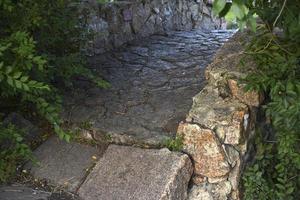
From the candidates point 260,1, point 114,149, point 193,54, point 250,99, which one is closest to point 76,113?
point 114,149

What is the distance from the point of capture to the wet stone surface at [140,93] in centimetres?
270

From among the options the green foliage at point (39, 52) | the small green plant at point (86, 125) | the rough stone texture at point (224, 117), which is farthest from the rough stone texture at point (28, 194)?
the rough stone texture at point (224, 117)

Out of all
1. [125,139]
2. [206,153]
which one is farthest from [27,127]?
[206,153]

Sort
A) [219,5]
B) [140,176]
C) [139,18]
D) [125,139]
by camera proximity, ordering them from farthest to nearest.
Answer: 1. [139,18]
2. [125,139]
3. [140,176]
4. [219,5]

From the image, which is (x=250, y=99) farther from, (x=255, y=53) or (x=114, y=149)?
(x=114, y=149)

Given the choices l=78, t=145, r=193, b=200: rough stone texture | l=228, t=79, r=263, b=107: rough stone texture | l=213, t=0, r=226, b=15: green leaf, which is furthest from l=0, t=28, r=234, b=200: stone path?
l=213, t=0, r=226, b=15: green leaf

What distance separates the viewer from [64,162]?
2.61 metres

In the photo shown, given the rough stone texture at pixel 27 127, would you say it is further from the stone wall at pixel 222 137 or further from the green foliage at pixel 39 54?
the stone wall at pixel 222 137

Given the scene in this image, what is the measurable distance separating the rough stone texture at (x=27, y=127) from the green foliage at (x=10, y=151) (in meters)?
0.20

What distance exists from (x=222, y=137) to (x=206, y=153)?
0.13 metres

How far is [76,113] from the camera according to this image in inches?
115

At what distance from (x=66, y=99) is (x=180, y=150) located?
112cm

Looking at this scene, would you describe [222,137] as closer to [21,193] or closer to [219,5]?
[21,193]

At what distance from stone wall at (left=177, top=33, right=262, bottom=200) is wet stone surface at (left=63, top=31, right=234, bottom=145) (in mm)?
264
